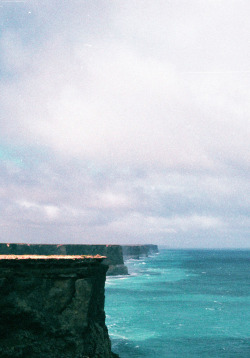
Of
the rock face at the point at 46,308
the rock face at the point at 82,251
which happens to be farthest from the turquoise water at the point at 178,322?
the rock face at the point at 82,251

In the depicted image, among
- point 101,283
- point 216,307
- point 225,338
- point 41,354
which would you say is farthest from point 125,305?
point 41,354

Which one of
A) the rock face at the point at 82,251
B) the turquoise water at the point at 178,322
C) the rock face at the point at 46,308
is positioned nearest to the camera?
the rock face at the point at 46,308

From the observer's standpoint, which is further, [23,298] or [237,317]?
[237,317]

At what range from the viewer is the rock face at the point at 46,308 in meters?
20.8

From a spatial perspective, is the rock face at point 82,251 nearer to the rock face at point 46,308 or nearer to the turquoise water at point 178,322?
the turquoise water at point 178,322

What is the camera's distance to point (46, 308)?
21594 millimetres

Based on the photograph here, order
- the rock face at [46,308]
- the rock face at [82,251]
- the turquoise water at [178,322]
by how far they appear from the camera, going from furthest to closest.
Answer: the rock face at [82,251] → the turquoise water at [178,322] → the rock face at [46,308]

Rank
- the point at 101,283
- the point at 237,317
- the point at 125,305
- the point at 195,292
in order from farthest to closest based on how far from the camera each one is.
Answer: the point at 195,292, the point at 125,305, the point at 237,317, the point at 101,283

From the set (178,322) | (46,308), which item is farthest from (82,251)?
(46,308)

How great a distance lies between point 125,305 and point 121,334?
63.5 feet

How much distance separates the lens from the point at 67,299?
22.0 metres

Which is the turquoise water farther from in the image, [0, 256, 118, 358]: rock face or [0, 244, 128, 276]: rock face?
[0, 244, 128, 276]: rock face

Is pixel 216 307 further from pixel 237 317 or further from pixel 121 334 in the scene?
pixel 121 334

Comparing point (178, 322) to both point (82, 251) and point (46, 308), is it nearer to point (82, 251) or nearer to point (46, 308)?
point (46, 308)
